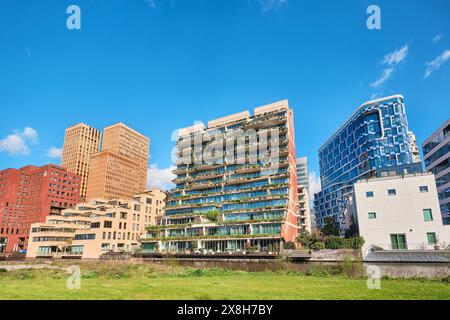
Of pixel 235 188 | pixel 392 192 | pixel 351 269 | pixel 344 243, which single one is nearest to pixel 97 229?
pixel 235 188

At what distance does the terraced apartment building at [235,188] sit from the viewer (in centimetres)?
6284

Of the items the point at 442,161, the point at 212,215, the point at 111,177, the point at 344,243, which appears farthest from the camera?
the point at 111,177

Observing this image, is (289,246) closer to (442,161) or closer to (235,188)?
(235,188)

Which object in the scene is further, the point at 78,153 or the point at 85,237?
the point at 78,153

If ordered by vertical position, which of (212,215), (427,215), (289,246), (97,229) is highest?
(212,215)

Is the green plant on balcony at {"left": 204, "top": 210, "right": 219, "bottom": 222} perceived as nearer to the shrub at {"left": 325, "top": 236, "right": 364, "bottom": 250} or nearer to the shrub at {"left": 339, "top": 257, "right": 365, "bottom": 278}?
the shrub at {"left": 325, "top": 236, "right": 364, "bottom": 250}

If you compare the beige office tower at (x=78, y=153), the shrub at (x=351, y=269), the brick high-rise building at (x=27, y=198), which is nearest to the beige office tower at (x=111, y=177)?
the beige office tower at (x=78, y=153)

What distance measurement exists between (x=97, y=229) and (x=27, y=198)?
8441 cm

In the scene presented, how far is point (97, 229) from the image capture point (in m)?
76.8

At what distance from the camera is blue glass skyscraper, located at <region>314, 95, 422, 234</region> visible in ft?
355

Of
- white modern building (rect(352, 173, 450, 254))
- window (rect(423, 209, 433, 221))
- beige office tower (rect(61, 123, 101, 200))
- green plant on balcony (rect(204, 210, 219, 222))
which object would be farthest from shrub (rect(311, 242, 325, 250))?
beige office tower (rect(61, 123, 101, 200))
